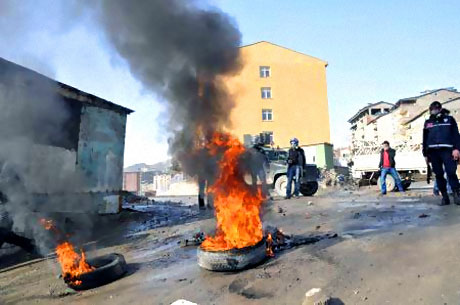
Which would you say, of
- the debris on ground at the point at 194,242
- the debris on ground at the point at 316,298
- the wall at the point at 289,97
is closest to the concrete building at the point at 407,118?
the wall at the point at 289,97

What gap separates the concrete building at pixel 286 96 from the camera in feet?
118

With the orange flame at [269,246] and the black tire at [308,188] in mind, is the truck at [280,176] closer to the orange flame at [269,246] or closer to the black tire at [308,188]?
the black tire at [308,188]

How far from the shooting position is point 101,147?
11.8m

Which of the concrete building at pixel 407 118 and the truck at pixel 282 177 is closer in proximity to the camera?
the truck at pixel 282 177

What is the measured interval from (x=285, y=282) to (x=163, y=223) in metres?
6.22

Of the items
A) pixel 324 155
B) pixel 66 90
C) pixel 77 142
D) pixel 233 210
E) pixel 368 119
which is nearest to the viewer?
pixel 233 210

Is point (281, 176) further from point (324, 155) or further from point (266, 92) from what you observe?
point (266, 92)

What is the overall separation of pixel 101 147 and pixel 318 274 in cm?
1024

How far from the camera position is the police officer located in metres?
6.07

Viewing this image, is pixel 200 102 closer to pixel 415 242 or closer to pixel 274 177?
pixel 415 242

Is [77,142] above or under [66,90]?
under

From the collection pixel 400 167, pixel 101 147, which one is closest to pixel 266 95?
pixel 400 167

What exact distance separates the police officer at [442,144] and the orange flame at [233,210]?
3691mm

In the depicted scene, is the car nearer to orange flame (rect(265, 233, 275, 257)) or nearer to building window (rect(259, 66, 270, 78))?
orange flame (rect(265, 233, 275, 257))
